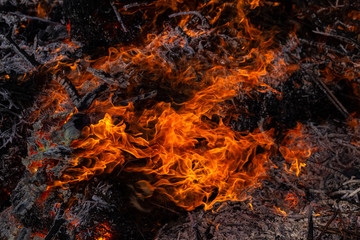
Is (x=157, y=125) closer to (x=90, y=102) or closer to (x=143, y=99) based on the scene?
(x=143, y=99)

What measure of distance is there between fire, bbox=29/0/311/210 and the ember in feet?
0.06

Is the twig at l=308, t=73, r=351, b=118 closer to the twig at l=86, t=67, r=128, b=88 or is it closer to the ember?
the ember

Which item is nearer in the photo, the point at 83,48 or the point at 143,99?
the point at 143,99

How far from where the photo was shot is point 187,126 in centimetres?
338

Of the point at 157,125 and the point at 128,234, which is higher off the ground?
the point at 157,125

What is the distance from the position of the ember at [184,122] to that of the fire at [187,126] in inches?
0.7

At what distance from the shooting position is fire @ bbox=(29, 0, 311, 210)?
3.11m

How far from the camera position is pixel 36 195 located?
305 centimetres

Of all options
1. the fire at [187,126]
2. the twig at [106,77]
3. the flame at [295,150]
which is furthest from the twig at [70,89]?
the flame at [295,150]

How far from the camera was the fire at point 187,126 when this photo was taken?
311 cm

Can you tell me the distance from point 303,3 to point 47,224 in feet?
18.5

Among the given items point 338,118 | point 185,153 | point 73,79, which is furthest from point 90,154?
point 338,118

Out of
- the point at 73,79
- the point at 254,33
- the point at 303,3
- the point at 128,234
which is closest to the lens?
the point at 128,234

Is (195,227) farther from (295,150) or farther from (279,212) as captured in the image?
(295,150)
